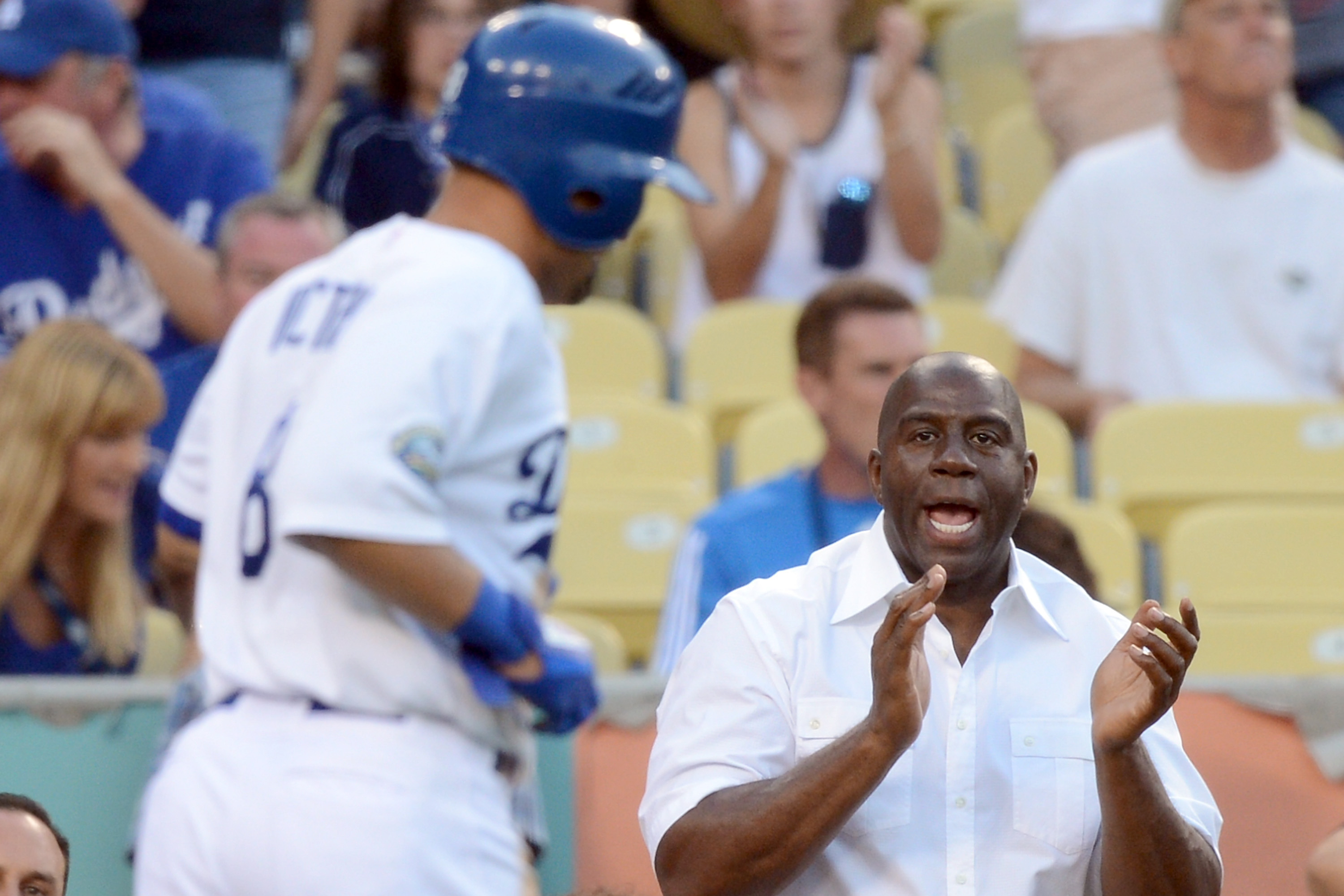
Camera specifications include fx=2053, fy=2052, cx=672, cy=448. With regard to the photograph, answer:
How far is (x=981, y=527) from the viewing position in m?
1.96

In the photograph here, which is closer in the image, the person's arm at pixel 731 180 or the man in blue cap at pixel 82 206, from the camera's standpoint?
the man in blue cap at pixel 82 206

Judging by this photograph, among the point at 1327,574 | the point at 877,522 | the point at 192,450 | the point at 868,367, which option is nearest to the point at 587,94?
the point at 192,450

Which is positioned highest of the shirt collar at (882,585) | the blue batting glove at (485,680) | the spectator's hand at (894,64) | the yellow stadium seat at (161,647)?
the shirt collar at (882,585)

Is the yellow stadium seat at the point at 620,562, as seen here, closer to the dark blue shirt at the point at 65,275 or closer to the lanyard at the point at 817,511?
Result: the lanyard at the point at 817,511

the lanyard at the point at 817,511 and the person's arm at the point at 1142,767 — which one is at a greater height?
the person's arm at the point at 1142,767

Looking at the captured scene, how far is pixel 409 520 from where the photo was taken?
99.4 inches

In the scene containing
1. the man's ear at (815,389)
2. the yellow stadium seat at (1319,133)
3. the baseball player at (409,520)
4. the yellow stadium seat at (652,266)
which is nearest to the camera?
the baseball player at (409,520)

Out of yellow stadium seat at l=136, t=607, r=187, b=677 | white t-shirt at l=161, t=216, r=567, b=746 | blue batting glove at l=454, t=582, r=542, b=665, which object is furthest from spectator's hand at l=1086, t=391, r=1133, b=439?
blue batting glove at l=454, t=582, r=542, b=665

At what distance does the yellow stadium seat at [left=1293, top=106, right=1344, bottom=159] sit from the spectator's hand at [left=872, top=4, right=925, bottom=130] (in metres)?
1.58

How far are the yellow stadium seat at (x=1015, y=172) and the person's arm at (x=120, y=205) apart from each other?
3103 millimetres

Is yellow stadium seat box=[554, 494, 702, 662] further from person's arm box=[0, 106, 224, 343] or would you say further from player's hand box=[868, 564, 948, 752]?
player's hand box=[868, 564, 948, 752]

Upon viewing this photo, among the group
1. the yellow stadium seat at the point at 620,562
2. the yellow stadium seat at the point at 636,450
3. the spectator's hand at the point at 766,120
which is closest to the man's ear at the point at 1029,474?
the yellow stadium seat at the point at 620,562

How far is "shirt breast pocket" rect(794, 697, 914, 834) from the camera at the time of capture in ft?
6.34

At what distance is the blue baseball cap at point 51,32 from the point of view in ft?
16.5
